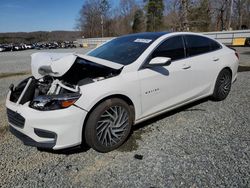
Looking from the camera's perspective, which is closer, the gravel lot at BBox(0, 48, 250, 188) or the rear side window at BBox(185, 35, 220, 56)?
the gravel lot at BBox(0, 48, 250, 188)

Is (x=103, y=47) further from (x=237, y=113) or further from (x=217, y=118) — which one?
(x=237, y=113)

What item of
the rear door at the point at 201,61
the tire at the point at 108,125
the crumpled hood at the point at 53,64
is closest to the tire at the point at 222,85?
the rear door at the point at 201,61

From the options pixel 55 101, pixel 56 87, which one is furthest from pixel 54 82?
pixel 55 101

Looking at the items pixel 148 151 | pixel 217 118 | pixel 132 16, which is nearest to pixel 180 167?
pixel 148 151

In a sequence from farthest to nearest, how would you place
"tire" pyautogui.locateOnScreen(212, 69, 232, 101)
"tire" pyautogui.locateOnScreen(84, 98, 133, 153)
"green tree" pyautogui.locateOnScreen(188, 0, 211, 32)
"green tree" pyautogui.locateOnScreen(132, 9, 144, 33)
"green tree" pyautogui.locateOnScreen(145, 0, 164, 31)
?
"green tree" pyautogui.locateOnScreen(132, 9, 144, 33) → "green tree" pyautogui.locateOnScreen(145, 0, 164, 31) → "green tree" pyautogui.locateOnScreen(188, 0, 211, 32) → "tire" pyautogui.locateOnScreen(212, 69, 232, 101) → "tire" pyautogui.locateOnScreen(84, 98, 133, 153)

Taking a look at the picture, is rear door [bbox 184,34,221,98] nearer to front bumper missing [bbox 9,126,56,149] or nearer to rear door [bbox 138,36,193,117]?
rear door [bbox 138,36,193,117]

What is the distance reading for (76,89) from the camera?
117 inches

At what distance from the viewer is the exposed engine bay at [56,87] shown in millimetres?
2896

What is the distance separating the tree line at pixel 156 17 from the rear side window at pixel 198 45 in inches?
1331

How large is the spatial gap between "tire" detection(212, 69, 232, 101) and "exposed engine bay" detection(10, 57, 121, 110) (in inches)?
99.3

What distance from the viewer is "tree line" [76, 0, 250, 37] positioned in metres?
43.5

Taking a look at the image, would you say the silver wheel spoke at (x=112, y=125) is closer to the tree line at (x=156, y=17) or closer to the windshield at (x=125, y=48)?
the windshield at (x=125, y=48)

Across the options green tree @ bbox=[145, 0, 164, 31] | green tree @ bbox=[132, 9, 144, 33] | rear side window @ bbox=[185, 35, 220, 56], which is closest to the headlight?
rear side window @ bbox=[185, 35, 220, 56]

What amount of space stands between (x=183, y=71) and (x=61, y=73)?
2018mm
